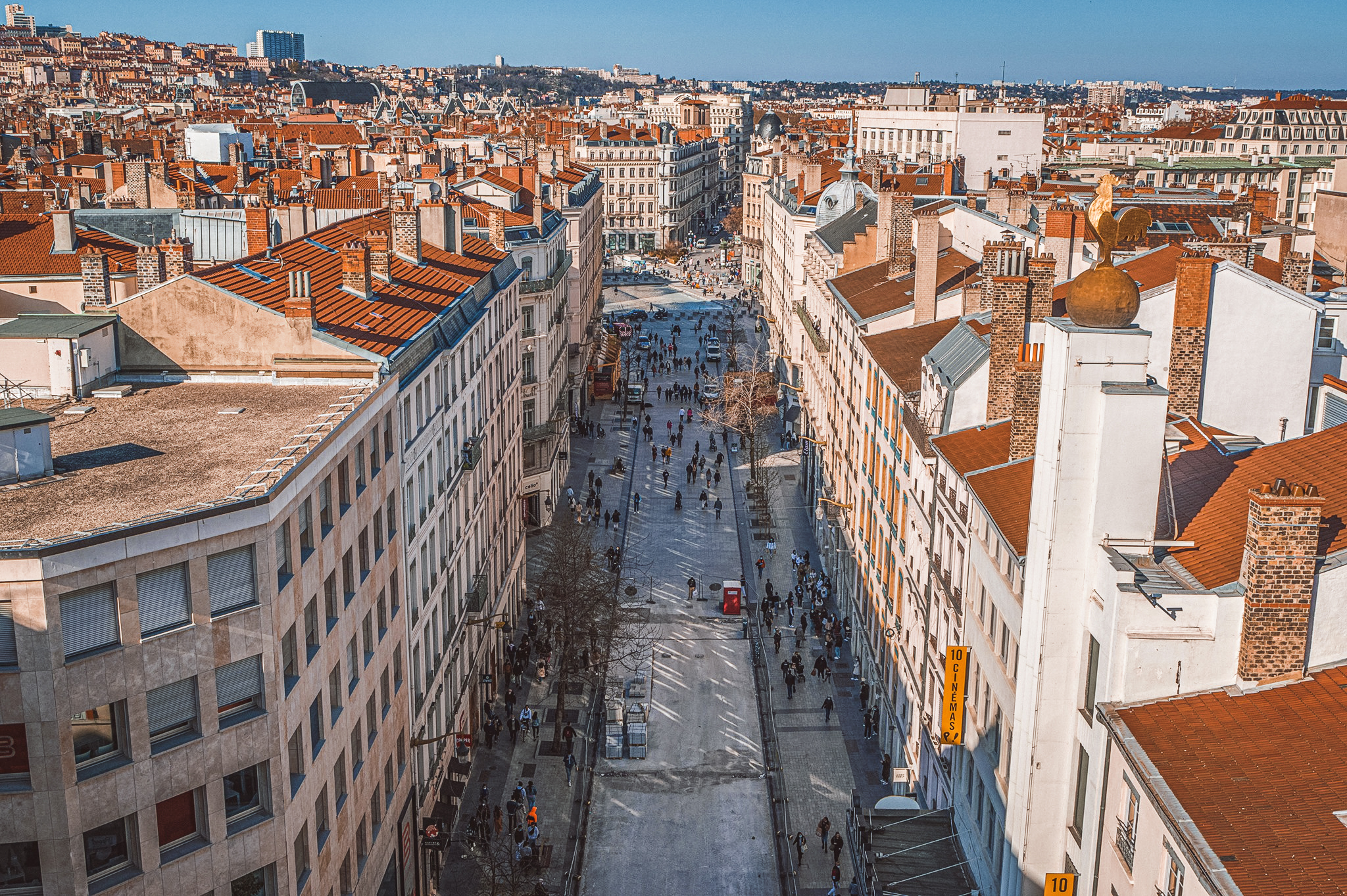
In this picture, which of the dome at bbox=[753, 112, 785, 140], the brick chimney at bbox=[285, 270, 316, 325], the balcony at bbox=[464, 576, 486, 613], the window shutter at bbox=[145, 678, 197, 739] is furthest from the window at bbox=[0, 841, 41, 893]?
the dome at bbox=[753, 112, 785, 140]

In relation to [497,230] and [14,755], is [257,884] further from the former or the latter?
[497,230]

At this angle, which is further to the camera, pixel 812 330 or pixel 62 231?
pixel 812 330

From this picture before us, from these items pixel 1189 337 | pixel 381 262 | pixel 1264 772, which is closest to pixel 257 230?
pixel 381 262

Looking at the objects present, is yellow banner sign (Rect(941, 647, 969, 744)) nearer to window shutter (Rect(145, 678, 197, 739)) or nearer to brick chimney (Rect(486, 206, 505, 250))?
window shutter (Rect(145, 678, 197, 739))

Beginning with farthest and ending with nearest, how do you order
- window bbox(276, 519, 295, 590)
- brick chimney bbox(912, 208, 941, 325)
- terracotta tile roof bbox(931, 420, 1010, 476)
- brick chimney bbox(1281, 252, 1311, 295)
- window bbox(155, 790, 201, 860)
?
brick chimney bbox(912, 208, 941, 325)
brick chimney bbox(1281, 252, 1311, 295)
terracotta tile roof bbox(931, 420, 1010, 476)
window bbox(276, 519, 295, 590)
window bbox(155, 790, 201, 860)

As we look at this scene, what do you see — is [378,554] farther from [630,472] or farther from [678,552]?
[630,472]

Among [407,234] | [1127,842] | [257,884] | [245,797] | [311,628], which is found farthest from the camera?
[407,234]

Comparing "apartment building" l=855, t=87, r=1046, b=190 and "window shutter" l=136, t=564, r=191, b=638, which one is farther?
"apartment building" l=855, t=87, r=1046, b=190
